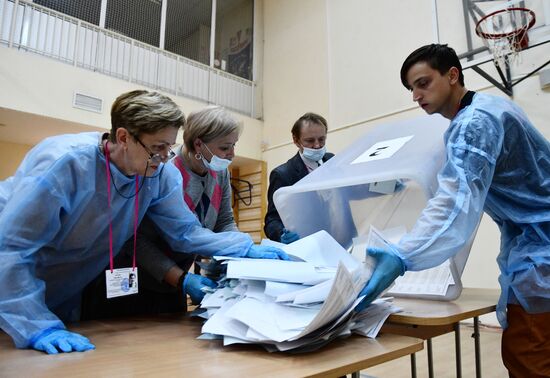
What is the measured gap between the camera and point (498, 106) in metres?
0.87

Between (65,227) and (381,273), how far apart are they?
64 centimetres

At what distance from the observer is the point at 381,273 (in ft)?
2.30

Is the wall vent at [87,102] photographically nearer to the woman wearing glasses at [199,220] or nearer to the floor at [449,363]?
the woman wearing glasses at [199,220]

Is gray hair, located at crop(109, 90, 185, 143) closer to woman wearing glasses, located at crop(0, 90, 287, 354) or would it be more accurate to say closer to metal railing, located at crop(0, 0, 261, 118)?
woman wearing glasses, located at crop(0, 90, 287, 354)

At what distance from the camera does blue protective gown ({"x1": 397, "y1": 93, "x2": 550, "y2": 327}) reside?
0.77 meters

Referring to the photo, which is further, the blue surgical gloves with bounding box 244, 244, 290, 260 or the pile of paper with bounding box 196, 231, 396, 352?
the blue surgical gloves with bounding box 244, 244, 290, 260

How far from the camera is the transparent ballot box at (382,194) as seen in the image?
0.96 m

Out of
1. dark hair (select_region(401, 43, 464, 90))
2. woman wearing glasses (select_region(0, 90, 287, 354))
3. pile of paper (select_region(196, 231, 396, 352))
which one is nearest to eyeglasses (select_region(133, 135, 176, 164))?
woman wearing glasses (select_region(0, 90, 287, 354))

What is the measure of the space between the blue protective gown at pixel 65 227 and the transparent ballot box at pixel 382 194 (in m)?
0.31

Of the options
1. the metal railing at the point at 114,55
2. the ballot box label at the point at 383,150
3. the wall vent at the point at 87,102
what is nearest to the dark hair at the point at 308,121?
the ballot box label at the point at 383,150

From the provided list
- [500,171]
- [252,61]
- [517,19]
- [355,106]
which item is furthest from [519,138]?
[252,61]

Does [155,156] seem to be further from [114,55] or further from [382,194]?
[114,55]

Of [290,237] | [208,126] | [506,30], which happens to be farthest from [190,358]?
[506,30]

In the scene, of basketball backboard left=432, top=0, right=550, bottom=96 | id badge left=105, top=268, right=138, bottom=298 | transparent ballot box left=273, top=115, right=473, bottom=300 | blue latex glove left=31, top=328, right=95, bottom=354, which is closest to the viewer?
blue latex glove left=31, top=328, right=95, bottom=354
